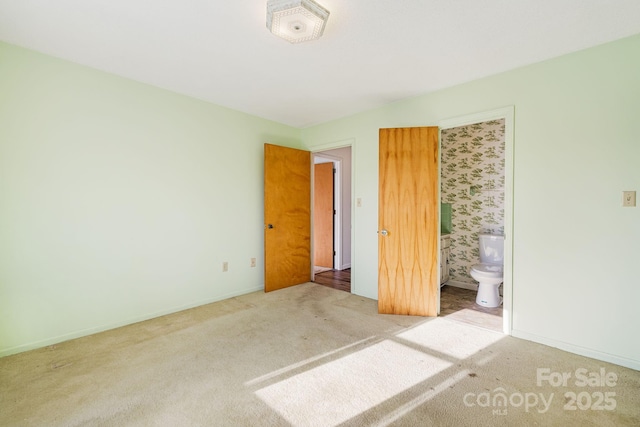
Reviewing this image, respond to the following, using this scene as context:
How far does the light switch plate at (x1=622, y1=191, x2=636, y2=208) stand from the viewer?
2.00 metres

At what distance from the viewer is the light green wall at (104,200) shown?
2.21m

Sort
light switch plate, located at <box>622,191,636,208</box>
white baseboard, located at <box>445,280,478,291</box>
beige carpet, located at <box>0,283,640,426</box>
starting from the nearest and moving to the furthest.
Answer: beige carpet, located at <box>0,283,640,426</box>
light switch plate, located at <box>622,191,636,208</box>
white baseboard, located at <box>445,280,478,291</box>

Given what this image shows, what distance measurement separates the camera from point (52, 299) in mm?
2352

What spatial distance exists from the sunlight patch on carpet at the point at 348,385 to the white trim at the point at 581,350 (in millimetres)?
935

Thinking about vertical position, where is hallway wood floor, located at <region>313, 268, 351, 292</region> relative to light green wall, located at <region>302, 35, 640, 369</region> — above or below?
below

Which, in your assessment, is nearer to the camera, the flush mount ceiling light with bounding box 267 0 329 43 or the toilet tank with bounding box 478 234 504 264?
the flush mount ceiling light with bounding box 267 0 329 43

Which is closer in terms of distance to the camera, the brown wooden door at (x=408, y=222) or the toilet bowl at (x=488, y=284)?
the brown wooden door at (x=408, y=222)

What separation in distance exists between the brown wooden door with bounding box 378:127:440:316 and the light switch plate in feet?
4.35

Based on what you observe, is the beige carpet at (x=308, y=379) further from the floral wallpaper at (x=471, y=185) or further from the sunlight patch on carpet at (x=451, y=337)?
the floral wallpaper at (x=471, y=185)

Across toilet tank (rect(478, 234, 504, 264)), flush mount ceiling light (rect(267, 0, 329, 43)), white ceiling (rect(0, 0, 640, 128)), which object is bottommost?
toilet tank (rect(478, 234, 504, 264))

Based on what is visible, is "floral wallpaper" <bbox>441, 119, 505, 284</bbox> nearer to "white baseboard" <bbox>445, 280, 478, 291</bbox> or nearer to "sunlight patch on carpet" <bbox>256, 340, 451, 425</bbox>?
"white baseboard" <bbox>445, 280, 478, 291</bbox>

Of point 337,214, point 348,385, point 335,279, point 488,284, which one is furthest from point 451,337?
point 337,214

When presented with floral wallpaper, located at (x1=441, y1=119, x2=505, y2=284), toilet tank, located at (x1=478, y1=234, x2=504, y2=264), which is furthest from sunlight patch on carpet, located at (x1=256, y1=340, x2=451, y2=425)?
floral wallpaper, located at (x1=441, y1=119, x2=505, y2=284)

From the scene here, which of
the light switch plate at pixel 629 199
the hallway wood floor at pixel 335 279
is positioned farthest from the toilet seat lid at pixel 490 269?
the hallway wood floor at pixel 335 279
